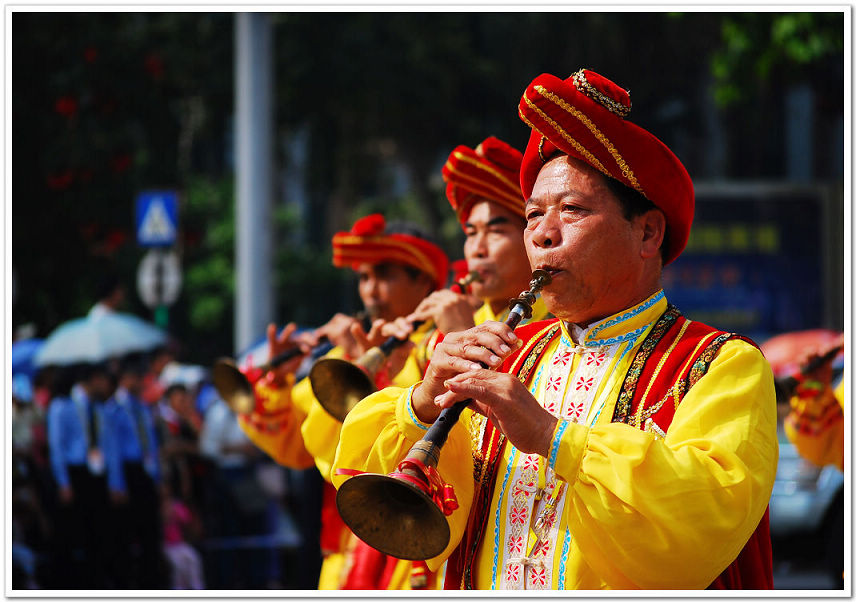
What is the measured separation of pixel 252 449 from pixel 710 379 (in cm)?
791

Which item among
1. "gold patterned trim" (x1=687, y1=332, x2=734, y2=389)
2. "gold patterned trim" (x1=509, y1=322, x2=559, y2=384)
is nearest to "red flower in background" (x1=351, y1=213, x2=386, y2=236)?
"gold patterned trim" (x1=509, y1=322, x2=559, y2=384)

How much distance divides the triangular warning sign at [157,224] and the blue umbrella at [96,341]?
3.38 feet

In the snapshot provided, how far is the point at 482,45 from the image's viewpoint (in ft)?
56.7

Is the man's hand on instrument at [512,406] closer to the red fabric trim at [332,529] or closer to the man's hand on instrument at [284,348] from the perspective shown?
the red fabric trim at [332,529]

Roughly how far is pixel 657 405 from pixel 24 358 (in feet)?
30.0

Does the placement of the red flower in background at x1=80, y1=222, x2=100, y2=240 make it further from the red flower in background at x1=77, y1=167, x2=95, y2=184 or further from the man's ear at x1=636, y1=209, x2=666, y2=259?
the man's ear at x1=636, y1=209, x2=666, y2=259

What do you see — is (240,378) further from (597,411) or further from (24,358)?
(24,358)

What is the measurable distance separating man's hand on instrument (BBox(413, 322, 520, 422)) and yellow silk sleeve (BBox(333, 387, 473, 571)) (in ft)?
0.46

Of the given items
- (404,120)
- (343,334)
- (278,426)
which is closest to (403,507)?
(343,334)

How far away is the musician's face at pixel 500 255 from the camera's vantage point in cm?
418

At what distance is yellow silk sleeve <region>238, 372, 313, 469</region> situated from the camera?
539 centimetres

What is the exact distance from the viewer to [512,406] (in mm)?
2502

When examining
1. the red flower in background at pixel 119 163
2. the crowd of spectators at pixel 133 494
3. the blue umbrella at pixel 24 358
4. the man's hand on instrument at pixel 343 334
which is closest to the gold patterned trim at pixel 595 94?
the man's hand on instrument at pixel 343 334

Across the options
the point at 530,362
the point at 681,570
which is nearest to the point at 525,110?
the point at 530,362
